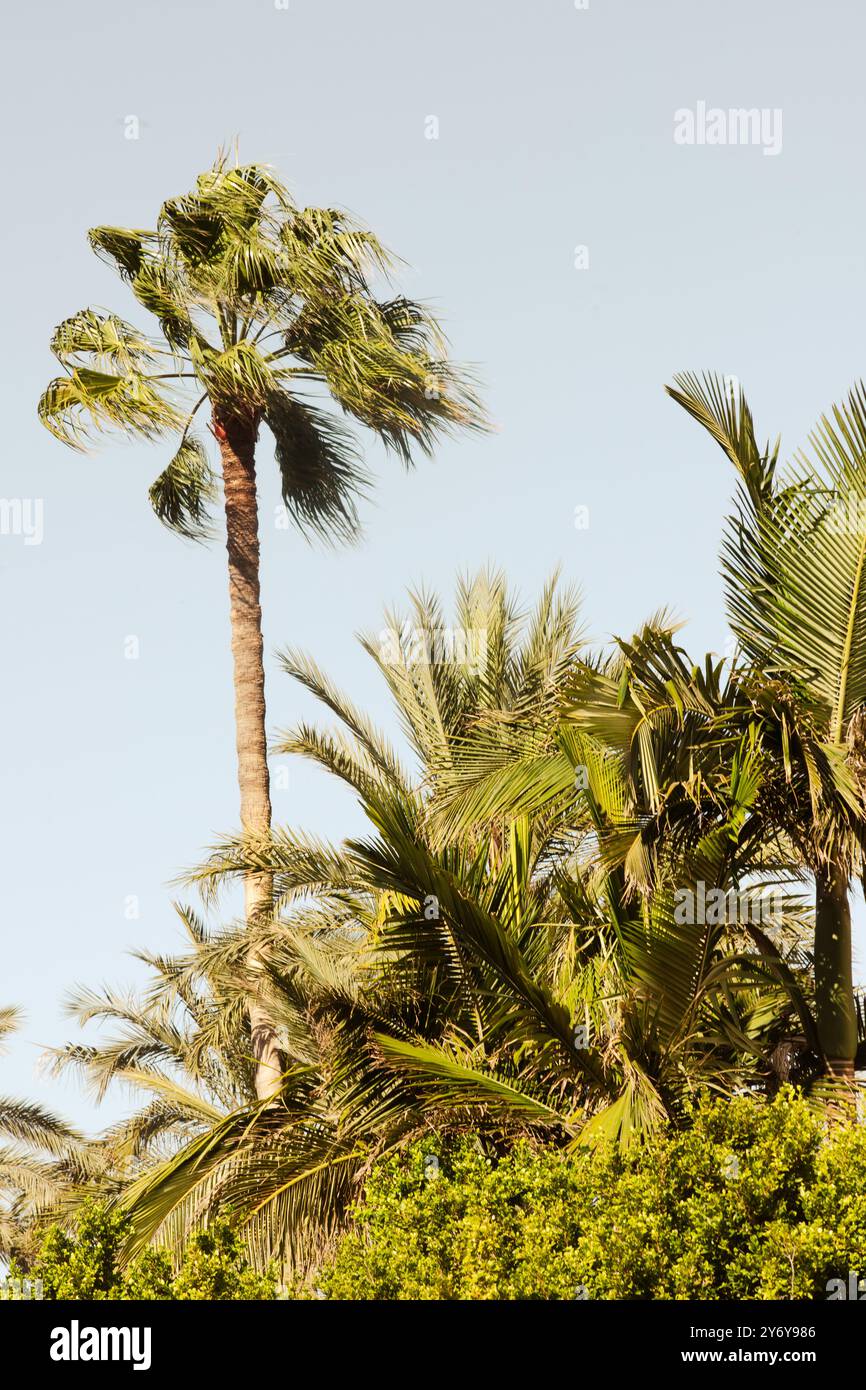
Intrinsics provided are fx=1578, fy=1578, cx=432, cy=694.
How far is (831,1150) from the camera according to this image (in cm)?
708

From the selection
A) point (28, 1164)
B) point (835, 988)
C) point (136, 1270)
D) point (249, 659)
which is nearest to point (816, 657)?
point (835, 988)

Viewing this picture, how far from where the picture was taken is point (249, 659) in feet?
47.9

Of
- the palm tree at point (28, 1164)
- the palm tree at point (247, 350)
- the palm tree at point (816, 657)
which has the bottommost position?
the palm tree at point (28, 1164)

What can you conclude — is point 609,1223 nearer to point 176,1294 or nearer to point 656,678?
point 176,1294

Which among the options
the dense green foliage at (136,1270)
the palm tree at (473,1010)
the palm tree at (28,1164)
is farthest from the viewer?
the palm tree at (28,1164)

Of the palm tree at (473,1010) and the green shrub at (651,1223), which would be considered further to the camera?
the palm tree at (473,1010)

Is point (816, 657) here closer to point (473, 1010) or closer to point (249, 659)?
point (473, 1010)

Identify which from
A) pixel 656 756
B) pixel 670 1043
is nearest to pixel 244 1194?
pixel 670 1043

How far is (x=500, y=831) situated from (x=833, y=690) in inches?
118

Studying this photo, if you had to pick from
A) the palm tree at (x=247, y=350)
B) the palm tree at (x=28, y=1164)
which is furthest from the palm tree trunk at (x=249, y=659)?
the palm tree at (x=28, y=1164)

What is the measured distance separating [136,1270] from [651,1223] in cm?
238

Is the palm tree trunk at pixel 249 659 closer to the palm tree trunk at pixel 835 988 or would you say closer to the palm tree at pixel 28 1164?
the palm tree trunk at pixel 835 988

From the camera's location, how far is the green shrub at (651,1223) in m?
6.84

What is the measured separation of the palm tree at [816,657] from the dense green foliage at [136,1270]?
133 inches
